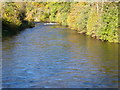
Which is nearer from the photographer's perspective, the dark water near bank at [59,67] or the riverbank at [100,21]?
the dark water near bank at [59,67]

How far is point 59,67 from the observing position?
13.5 m

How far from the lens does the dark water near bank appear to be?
1026cm

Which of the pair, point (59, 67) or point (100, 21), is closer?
point (59, 67)

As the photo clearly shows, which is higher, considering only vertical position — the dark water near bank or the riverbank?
the riverbank

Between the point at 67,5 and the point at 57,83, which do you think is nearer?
the point at 57,83

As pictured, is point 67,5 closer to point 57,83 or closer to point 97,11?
point 97,11

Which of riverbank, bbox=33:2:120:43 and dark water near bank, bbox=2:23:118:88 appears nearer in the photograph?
dark water near bank, bbox=2:23:118:88

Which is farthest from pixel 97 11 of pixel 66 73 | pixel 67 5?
pixel 67 5

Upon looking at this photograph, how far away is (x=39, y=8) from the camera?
65.1 m

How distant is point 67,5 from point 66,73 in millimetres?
36646

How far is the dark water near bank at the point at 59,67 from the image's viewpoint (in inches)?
404

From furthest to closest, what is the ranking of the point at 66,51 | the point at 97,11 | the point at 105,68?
the point at 97,11
the point at 66,51
the point at 105,68

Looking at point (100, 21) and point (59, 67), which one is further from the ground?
point (100, 21)

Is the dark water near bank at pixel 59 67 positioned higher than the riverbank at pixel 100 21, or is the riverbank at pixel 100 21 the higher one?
the riverbank at pixel 100 21
